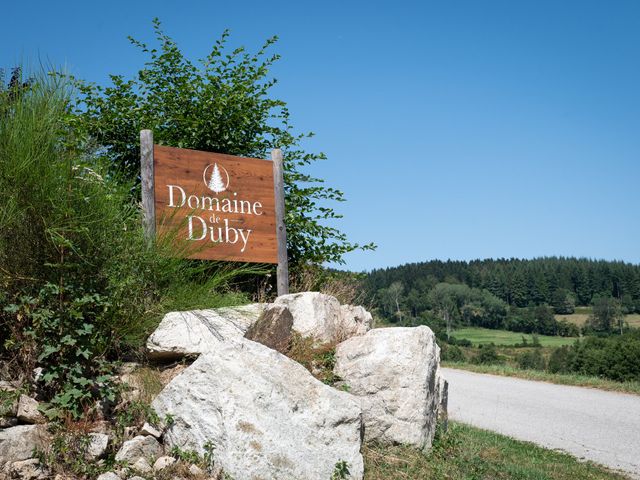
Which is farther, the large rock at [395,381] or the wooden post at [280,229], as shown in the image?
the wooden post at [280,229]

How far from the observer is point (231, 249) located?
7.94 metres

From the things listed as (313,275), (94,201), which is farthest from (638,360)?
(94,201)

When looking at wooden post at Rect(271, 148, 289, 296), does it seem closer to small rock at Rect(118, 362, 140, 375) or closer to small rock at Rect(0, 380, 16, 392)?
small rock at Rect(118, 362, 140, 375)

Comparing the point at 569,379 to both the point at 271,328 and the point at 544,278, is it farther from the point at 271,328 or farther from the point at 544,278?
the point at 544,278

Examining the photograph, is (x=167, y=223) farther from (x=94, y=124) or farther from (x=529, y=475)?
(x=529, y=475)

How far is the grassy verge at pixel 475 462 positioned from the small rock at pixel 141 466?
1.82 m

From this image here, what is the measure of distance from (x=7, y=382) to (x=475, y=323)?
84.9 meters

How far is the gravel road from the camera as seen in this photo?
309 inches

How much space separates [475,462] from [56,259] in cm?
444

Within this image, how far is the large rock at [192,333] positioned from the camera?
5.53 m

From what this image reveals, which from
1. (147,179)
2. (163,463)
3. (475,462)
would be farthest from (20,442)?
(475,462)

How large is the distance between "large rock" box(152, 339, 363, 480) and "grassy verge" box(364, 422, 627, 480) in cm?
55

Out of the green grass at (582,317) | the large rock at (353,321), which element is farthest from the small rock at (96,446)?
the green grass at (582,317)

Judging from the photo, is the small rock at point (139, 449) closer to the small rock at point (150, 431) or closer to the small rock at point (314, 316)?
the small rock at point (150, 431)
